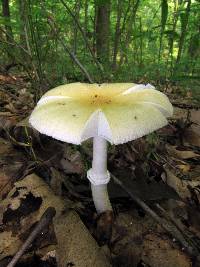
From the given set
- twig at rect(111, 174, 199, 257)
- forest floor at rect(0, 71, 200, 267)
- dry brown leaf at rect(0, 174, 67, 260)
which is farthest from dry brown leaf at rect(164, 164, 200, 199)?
dry brown leaf at rect(0, 174, 67, 260)

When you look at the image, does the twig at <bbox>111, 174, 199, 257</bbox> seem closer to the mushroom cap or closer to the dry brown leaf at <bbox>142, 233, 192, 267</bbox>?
the dry brown leaf at <bbox>142, 233, 192, 267</bbox>

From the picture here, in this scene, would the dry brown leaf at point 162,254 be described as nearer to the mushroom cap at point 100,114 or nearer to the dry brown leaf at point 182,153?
the mushroom cap at point 100,114

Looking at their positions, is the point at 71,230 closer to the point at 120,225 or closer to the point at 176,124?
the point at 120,225

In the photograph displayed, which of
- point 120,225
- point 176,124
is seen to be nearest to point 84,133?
point 120,225

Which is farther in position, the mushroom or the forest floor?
the forest floor

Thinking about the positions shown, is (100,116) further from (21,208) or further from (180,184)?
(180,184)
